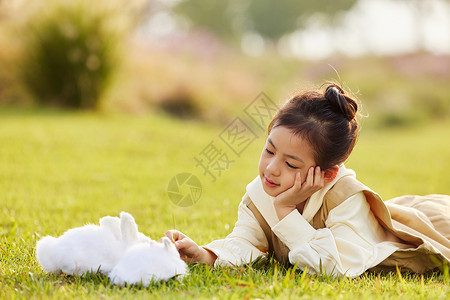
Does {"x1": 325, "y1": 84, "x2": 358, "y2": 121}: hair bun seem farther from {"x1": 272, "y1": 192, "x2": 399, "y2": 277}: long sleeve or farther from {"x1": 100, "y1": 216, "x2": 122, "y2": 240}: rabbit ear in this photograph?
{"x1": 100, "y1": 216, "x2": 122, "y2": 240}: rabbit ear

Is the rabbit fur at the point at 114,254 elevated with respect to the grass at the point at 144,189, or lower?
elevated

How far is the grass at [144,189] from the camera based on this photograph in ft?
7.36

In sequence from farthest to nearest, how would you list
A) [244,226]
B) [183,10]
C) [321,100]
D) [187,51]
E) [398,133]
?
[183,10], [187,51], [398,133], [244,226], [321,100]

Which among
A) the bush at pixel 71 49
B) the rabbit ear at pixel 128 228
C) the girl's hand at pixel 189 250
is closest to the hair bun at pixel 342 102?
the girl's hand at pixel 189 250

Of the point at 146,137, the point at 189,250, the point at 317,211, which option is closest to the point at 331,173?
the point at 317,211

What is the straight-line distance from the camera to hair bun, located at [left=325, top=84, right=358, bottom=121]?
2.55 meters

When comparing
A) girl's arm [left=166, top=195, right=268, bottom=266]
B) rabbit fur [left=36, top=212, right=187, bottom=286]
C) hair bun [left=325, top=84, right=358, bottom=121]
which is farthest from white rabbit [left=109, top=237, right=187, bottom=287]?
hair bun [left=325, top=84, right=358, bottom=121]

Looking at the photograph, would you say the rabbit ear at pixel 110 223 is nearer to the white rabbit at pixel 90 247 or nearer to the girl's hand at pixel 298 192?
the white rabbit at pixel 90 247

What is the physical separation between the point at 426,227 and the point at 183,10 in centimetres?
3028

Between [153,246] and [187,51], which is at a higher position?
[187,51]

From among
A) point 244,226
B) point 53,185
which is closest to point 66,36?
point 53,185

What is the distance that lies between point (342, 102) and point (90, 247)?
4.75ft

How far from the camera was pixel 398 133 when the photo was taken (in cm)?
1469

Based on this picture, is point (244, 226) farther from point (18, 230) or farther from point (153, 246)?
point (18, 230)
